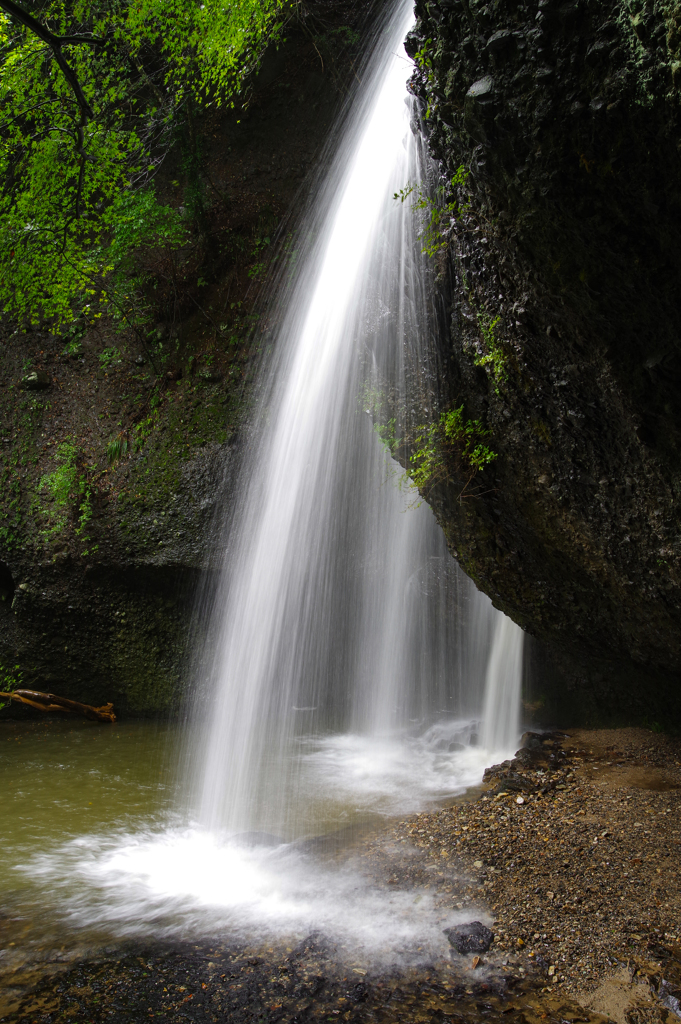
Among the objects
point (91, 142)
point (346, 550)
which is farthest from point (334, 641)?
point (91, 142)

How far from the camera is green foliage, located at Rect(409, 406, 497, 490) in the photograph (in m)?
5.23

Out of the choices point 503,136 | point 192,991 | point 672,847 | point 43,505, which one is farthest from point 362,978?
point 43,505

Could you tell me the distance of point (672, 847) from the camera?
156 inches

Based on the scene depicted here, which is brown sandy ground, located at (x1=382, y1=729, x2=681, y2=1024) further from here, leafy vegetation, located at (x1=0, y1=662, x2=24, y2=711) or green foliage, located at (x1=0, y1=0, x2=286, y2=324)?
green foliage, located at (x1=0, y1=0, x2=286, y2=324)

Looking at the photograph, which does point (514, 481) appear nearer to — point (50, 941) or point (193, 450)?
point (50, 941)

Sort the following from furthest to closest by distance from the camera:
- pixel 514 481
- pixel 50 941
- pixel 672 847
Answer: pixel 514 481 → pixel 672 847 → pixel 50 941

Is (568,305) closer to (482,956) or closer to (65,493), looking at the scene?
(482,956)

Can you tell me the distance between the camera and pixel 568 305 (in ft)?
12.2

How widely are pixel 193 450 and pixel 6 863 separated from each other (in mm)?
5635

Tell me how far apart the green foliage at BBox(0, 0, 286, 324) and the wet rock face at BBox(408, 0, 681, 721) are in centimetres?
636

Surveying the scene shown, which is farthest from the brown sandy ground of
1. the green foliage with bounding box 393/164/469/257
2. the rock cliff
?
the rock cliff

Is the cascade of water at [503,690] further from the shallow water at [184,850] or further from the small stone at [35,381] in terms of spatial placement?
the small stone at [35,381]

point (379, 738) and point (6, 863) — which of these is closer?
point (6, 863)

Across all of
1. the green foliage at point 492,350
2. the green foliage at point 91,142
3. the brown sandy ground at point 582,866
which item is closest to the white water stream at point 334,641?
the brown sandy ground at point 582,866
